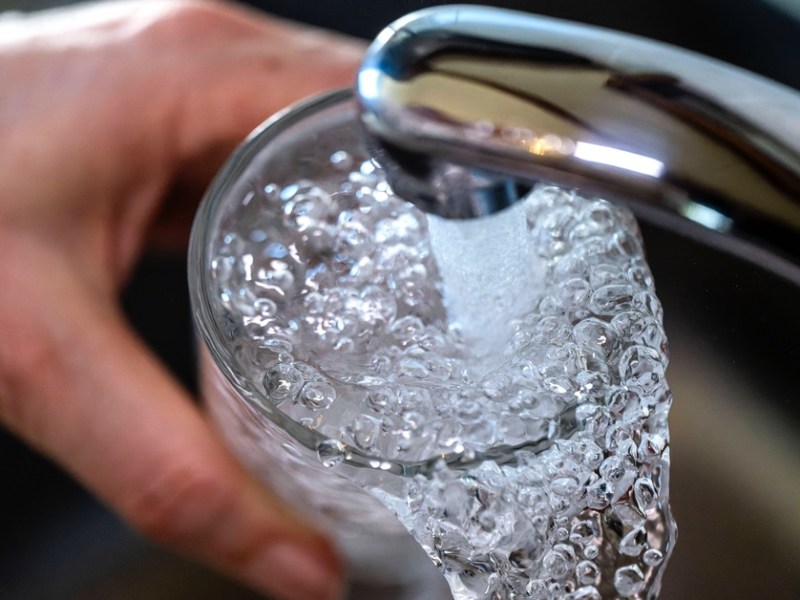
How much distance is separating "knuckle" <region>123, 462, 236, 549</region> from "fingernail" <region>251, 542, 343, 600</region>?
0.09 feet

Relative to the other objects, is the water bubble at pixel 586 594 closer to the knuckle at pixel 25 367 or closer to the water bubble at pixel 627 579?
the water bubble at pixel 627 579

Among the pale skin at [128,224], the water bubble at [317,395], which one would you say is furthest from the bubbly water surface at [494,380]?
the pale skin at [128,224]

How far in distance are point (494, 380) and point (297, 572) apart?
0.57ft

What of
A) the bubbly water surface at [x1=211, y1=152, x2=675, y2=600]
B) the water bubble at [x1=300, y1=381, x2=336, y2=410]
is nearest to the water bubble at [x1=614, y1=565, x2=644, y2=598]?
the bubbly water surface at [x1=211, y1=152, x2=675, y2=600]

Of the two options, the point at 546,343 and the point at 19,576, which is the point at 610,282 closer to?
the point at 546,343

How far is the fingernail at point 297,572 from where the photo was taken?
0.41 metres

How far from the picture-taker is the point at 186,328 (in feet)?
1.67

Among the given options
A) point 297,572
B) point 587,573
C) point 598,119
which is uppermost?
point 598,119

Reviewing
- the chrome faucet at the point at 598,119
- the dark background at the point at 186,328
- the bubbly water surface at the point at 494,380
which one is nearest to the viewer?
the chrome faucet at the point at 598,119

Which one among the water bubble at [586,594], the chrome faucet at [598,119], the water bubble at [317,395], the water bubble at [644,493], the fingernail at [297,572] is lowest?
the fingernail at [297,572]

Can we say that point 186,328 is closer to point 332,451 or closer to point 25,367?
point 25,367

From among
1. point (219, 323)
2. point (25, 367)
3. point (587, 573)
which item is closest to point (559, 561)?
point (587, 573)

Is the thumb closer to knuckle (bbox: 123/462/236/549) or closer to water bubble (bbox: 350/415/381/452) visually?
knuckle (bbox: 123/462/236/549)

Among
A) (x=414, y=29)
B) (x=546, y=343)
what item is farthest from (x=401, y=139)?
(x=546, y=343)
